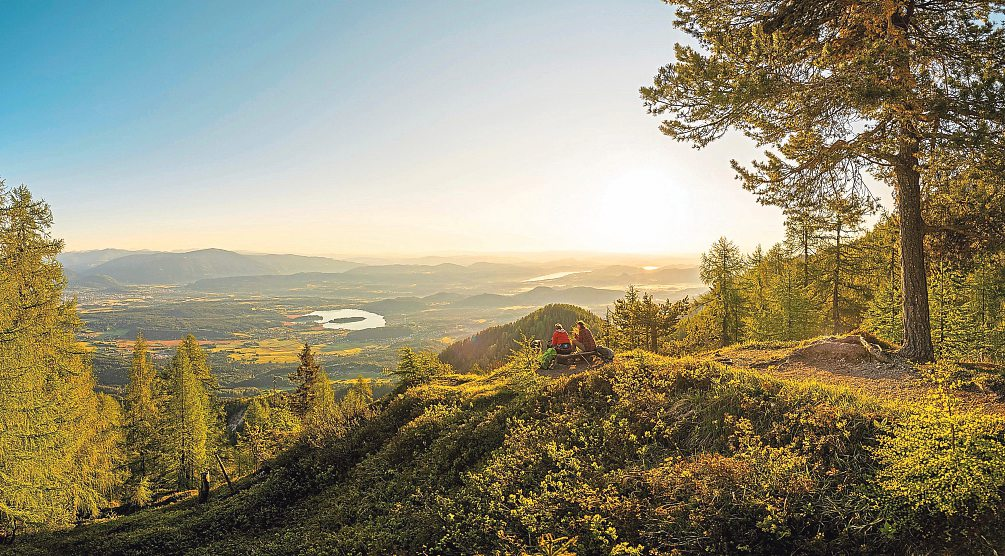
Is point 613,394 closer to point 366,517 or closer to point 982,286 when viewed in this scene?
point 366,517

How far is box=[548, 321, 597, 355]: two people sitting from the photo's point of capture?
13875 mm

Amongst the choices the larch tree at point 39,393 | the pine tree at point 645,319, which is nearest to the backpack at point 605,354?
the pine tree at point 645,319

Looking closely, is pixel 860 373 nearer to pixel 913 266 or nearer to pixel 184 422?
pixel 913 266

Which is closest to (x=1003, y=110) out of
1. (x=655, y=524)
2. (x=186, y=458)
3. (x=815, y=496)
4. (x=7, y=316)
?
(x=815, y=496)

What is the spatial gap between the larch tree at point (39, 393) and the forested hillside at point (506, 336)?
5652cm

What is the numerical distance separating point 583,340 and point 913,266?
9.13 meters

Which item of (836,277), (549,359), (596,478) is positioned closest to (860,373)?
(549,359)

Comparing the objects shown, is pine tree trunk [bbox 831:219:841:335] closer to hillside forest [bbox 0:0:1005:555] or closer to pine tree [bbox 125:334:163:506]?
hillside forest [bbox 0:0:1005:555]

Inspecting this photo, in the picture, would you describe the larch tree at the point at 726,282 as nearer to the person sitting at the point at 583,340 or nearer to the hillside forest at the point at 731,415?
the hillside forest at the point at 731,415

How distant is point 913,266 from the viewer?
430 inches

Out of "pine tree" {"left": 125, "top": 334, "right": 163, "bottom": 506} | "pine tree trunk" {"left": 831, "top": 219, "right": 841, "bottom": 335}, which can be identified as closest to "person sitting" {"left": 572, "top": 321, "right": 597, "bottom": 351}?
"pine tree trunk" {"left": 831, "top": 219, "right": 841, "bottom": 335}

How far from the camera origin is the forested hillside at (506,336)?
260ft

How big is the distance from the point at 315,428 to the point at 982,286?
32784mm

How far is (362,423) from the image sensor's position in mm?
14742
